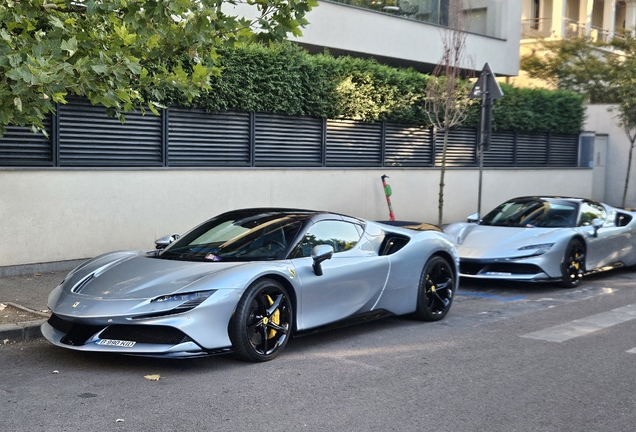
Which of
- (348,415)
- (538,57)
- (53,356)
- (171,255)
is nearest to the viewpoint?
(348,415)

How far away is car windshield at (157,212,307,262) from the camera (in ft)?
23.0

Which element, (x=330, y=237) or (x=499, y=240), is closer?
(x=330, y=237)

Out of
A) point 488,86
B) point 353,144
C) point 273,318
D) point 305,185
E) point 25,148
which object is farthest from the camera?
point 353,144

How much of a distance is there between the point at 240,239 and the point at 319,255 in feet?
2.67

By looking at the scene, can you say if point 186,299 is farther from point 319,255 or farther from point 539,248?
point 539,248

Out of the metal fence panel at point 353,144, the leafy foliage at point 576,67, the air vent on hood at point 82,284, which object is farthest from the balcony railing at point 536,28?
the air vent on hood at point 82,284

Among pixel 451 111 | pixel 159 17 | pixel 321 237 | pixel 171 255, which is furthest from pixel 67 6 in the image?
pixel 451 111

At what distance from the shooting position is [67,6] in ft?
25.9

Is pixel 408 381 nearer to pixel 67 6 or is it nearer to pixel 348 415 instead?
pixel 348 415

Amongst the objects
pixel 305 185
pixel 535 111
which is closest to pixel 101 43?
pixel 305 185

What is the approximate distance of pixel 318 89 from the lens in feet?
47.9

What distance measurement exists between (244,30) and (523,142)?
14.1m

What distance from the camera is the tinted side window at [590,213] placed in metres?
11.8

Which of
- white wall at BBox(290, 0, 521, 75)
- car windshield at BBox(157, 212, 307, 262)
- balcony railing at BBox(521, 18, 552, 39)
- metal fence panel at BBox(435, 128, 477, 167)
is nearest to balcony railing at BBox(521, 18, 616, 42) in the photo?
balcony railing at BBox(521, 18, 552, 39)
